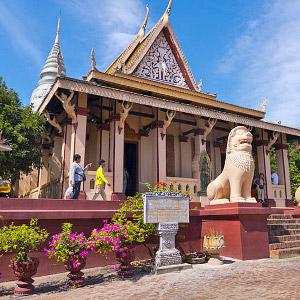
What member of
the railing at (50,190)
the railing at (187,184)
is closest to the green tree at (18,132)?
the railing at (50,190)

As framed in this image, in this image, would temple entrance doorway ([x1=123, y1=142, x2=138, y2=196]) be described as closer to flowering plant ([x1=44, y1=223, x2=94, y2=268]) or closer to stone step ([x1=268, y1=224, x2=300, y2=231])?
stone step ([x1=268, y1=224, x2=300, y2=231])

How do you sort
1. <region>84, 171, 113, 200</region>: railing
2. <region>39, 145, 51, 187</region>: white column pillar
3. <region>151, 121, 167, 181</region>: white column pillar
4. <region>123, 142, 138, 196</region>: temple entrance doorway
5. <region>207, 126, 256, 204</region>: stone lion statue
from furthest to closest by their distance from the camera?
<region>39, 145, 51, 187</region>: white column pillar < <region>123, 142, 138, 196</region>: temple entrance doorway < <region>151, 121, 167, 181</region>: white column pillar < <region>84, 171, 113, 200</region>: railing < <region>207, 126, 256, 204</region>: stone lion statue

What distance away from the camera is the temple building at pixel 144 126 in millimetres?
9602

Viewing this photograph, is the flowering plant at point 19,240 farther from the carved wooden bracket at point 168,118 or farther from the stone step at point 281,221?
the carved wooden bracket at point 168,118

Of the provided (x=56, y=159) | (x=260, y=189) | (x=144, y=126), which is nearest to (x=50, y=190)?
(x=56, y=159)

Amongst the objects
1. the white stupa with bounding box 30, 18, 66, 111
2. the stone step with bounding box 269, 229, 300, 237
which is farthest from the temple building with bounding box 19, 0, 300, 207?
the white stupa with bounding box 30, 18, 66, 111

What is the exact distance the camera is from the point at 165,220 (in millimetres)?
6348

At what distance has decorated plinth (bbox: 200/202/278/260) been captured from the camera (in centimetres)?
707

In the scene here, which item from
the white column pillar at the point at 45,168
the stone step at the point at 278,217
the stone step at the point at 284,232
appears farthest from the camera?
the white column pillar at the point at 45,168

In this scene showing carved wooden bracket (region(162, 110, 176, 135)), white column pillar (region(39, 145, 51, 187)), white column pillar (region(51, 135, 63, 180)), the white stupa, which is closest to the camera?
carved wooden bracket (region(162, 110, 176, 135))

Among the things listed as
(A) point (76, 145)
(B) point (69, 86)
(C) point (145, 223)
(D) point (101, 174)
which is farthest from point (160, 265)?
(B) point (69, 86)

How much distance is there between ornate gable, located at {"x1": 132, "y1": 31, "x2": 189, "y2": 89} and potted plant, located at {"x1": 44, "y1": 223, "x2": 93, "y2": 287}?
9.20 m

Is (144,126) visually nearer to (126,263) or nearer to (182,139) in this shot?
(182,139)

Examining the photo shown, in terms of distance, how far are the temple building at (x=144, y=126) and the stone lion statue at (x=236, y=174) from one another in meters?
3.00
